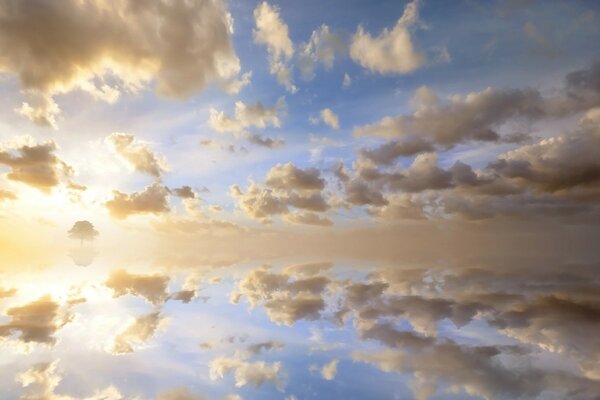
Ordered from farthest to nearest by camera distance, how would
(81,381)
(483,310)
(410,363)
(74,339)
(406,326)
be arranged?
(483,310) → (406,326) → (74,339) → (410,363) → (81,381)

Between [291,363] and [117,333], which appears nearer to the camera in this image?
[291,363]

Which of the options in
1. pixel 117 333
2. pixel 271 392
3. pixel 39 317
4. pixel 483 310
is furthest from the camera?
pixel 483 310

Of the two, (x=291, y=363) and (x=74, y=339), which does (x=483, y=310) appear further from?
(x=74, y=339)

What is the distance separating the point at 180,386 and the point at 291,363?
6.83m

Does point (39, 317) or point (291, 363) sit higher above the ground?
A: point (39, 317)

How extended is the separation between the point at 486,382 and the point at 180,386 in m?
16.6

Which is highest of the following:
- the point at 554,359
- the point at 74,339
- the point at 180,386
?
the point at 74,339

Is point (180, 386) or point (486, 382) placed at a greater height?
point (180, 386)

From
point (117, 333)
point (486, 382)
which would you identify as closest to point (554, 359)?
point (486, 382)

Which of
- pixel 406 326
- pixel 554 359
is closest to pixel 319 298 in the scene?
pixel 406 326

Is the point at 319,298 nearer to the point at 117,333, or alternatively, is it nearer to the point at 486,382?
the point at 117,333

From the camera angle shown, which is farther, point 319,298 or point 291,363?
point 319,298

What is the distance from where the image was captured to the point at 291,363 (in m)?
21.7

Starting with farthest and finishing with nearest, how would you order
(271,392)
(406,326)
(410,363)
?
(406,326) → (410,363) → (271,392)
